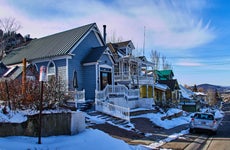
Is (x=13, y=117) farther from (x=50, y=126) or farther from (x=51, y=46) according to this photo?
(x=51, y=46)

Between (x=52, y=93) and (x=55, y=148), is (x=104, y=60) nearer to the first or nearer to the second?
(x=52, y=93)

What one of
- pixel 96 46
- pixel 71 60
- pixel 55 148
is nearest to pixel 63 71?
pixel 71 60

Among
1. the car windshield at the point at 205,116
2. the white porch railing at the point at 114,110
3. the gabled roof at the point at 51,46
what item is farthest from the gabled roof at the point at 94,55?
the car windshield at the point at 205,116

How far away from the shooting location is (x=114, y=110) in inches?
786

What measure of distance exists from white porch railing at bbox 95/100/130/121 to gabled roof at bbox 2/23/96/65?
6.15 meters

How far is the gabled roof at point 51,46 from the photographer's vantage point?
24.4 meters

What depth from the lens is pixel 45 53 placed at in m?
25.8

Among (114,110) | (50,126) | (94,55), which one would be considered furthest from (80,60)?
(50,126)

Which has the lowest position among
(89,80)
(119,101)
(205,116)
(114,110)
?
(205,116)

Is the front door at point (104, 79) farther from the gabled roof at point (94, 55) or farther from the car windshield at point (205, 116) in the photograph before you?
the car windshield at point (205, 116)

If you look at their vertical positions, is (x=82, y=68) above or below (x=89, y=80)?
above

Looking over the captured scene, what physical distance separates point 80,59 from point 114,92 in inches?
182

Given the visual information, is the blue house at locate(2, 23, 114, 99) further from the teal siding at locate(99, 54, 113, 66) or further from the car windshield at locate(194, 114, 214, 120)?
the car windshield at locate(194, 114, 214, 120)

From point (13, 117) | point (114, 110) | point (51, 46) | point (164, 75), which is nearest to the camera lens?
point (13, 117)
